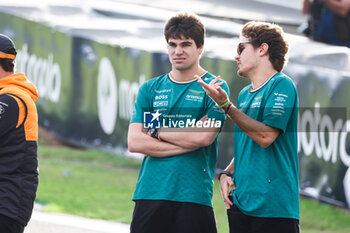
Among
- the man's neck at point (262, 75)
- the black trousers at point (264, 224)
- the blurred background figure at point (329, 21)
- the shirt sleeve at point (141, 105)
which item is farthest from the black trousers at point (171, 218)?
the blurred background figure at point (329, 21)

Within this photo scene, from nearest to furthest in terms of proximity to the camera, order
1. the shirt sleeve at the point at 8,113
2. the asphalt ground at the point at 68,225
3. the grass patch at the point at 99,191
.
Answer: the shirt sleeve at the point at 8,113, the asphalt ground at the point at 68,225, the grass patch at the point at 99,191

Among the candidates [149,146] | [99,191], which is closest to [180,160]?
[149,146]

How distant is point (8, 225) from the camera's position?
426 centimetres

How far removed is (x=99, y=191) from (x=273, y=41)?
708 cm

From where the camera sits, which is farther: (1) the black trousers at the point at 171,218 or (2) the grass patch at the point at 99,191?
(2) the grass patch at the point at 99,191

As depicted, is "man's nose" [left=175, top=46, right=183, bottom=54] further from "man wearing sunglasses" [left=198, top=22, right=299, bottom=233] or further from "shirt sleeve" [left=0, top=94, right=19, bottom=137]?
"shirt sleeve" [left=0, top=94, right=19, bottom=137]

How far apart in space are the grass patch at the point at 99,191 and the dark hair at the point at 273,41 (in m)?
4.34

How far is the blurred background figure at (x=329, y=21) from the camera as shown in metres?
12.1

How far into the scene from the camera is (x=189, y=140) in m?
4.47

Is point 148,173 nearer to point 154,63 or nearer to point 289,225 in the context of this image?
point 289,225

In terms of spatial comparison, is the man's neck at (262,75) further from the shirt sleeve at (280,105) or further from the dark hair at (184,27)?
the dark hair at (184,27)

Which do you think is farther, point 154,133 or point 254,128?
point 154,133

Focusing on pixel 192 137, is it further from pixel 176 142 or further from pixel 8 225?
pixel 8 225

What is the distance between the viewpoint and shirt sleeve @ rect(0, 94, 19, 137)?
4.21 m
